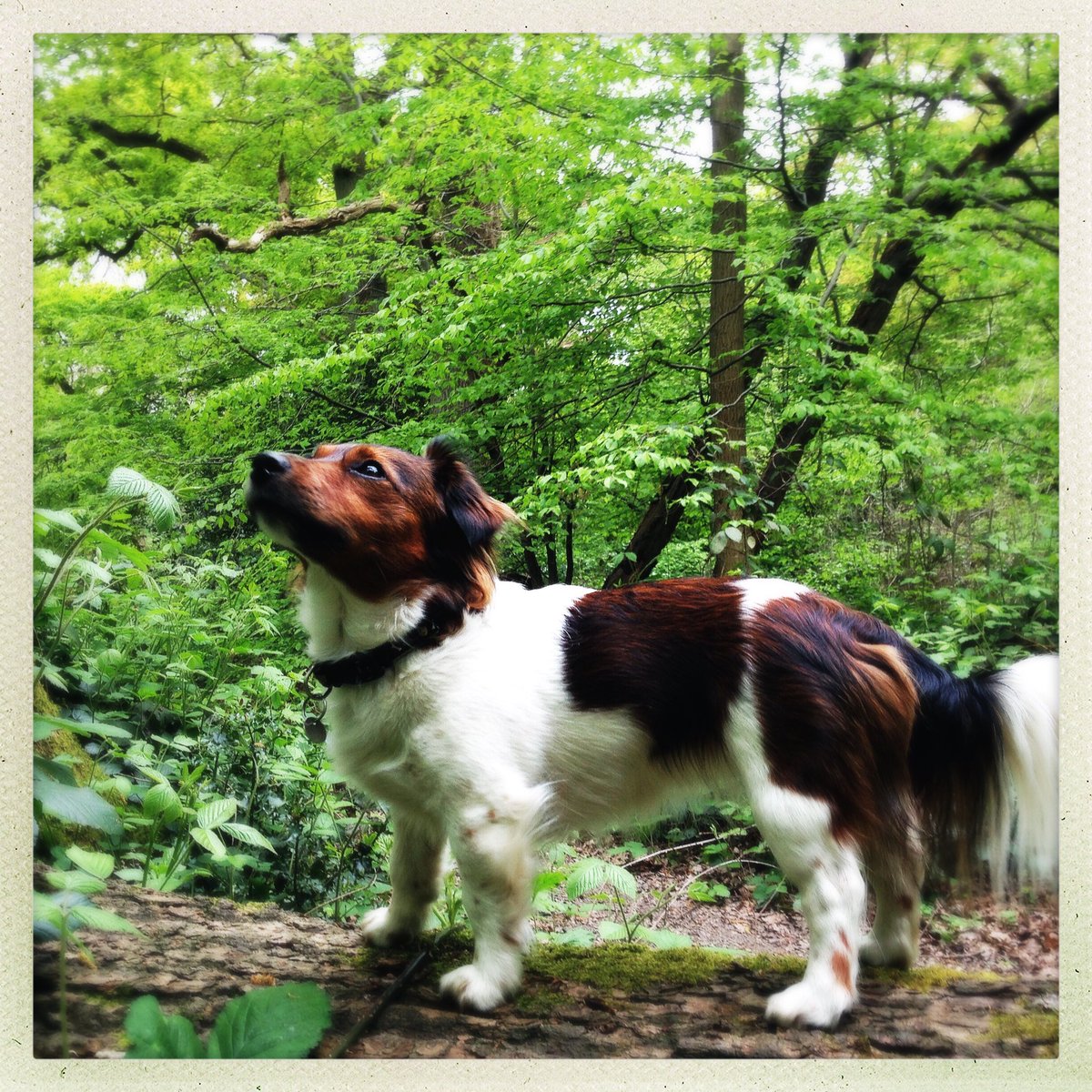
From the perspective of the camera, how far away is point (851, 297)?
9.79ft

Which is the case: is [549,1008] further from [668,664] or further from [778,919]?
[778,919]

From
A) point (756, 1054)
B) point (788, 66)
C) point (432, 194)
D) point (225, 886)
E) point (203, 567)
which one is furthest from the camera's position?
point (432, 194)

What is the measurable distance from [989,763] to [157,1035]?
1597mm

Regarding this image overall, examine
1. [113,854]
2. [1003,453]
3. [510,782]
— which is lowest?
[113,854]

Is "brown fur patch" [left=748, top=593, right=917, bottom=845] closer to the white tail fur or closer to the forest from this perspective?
the white tail fur

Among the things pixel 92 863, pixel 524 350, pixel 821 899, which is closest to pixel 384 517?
pixel 92 863

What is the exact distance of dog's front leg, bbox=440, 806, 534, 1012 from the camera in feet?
5.35

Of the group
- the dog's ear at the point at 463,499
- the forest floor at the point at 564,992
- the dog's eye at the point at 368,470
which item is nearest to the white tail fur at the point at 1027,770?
the forest floor at the point at 564,992

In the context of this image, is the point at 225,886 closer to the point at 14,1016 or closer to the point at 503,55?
the point at 14,1016

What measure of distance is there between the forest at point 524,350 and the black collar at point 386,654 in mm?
407

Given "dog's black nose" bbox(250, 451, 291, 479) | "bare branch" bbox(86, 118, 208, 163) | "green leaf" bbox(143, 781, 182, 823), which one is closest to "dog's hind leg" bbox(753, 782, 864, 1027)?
"dog's black nose" bbox(250, 451, 291, 479)

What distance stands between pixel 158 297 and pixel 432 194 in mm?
1178

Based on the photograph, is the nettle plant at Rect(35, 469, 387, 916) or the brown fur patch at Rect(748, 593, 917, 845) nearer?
the brown fur patch at Rect(748, 593, 917, 845)

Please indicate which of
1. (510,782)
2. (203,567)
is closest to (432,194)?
(203,567)
